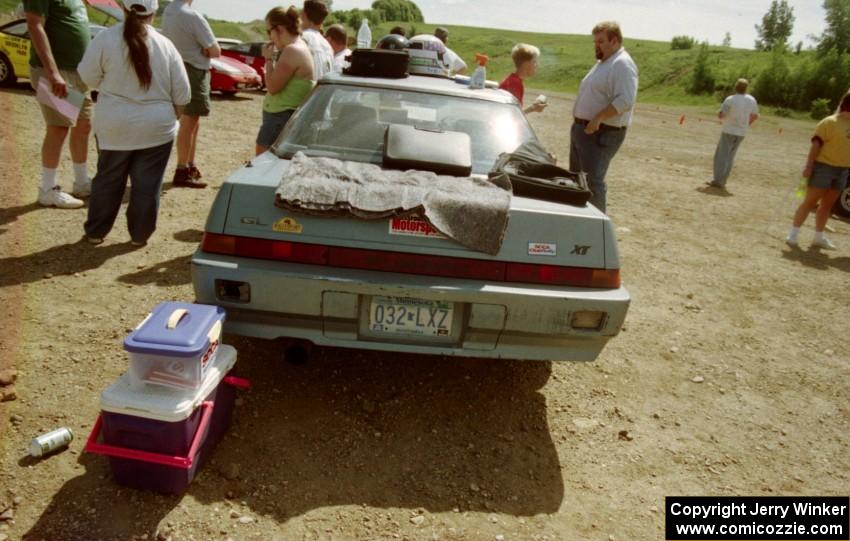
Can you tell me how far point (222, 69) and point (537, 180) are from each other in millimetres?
14139

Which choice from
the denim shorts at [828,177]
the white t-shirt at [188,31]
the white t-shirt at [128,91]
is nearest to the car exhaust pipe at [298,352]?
the white t-shirt at [128,91]

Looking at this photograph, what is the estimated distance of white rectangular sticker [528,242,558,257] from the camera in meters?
2.87

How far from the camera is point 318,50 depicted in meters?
5.67

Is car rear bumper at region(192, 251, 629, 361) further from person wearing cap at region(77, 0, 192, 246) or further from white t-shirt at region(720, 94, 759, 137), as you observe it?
white t-shirt at region(720, 94, 759, 137)

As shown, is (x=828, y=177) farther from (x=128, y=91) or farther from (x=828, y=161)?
(x=128, y=91)

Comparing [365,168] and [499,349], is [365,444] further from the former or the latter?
[365,168]

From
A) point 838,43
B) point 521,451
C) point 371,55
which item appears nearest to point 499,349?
point 521,451

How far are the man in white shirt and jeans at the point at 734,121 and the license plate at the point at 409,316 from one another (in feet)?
30.2

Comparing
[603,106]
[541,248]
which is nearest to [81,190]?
[541,248]

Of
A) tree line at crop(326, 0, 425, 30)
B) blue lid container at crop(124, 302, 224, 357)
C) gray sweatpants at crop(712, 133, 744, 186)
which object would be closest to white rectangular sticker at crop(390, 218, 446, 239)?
blue lid container at crop(124, 302, 224, 357)

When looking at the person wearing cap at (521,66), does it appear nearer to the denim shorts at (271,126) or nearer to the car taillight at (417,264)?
the denim shorts at (271,126)

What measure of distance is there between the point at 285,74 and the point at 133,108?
1.25 meters

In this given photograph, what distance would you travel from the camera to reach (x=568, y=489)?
9.36 ft

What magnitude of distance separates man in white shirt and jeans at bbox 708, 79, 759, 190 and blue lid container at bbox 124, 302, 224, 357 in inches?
395
